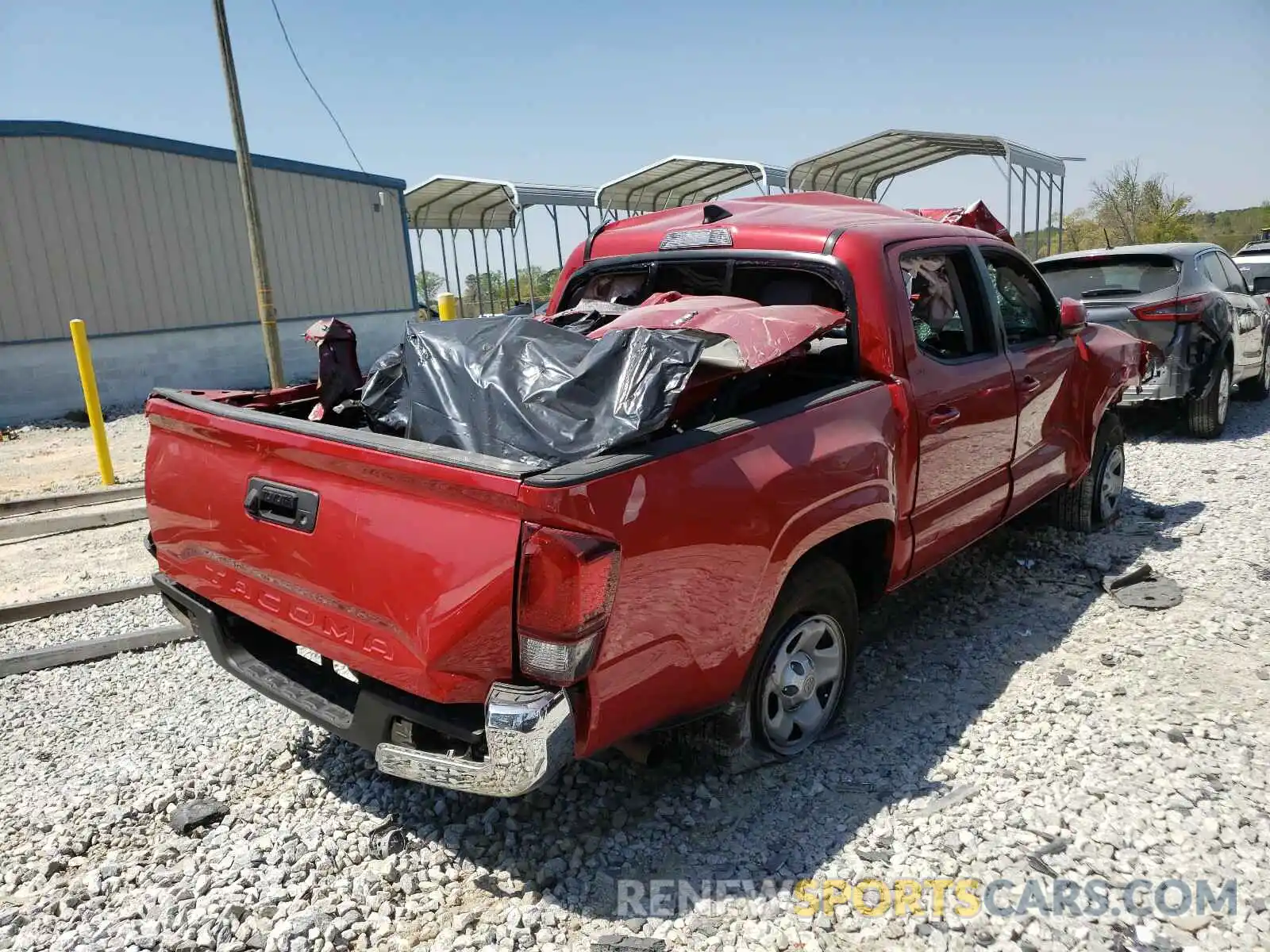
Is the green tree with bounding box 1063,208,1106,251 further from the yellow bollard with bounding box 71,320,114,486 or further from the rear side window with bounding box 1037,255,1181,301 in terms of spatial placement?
the yellow bollard with bounding box 71,320,114,486

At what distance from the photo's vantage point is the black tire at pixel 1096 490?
5.34 m

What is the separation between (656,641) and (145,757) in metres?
2.25

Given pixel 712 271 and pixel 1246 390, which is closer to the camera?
pixel 712 271

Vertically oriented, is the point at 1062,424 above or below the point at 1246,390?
above

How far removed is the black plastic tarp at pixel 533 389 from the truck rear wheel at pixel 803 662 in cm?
92

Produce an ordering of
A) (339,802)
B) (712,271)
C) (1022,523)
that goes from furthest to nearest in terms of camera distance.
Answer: (1022,523), (712,271), (339,802)

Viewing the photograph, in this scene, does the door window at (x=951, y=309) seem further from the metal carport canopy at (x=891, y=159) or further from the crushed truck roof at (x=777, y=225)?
the metal carport canopy at (x=891, y=159)

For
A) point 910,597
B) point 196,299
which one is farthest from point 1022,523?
point 196,299

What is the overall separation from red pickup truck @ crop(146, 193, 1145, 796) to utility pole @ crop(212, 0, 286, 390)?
23.9 ft

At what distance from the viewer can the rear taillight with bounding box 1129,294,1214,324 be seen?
745 cm

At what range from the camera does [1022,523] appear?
5680mm

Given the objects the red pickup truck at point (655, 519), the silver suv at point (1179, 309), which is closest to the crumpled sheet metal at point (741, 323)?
the red pickup truck at point (655, 519)

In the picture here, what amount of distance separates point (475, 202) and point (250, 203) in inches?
486

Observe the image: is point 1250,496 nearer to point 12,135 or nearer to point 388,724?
point 388,724
